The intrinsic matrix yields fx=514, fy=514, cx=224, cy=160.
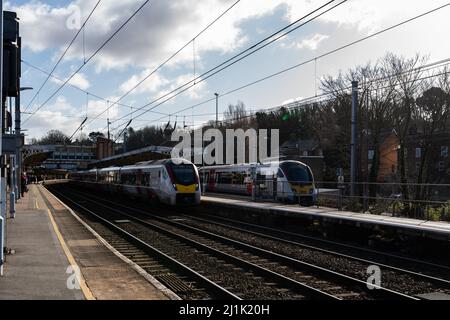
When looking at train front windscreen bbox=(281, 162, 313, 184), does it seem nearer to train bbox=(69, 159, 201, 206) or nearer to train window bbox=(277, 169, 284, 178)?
train window bbox=(277, 169, 284, 178)

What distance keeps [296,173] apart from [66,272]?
827 inches

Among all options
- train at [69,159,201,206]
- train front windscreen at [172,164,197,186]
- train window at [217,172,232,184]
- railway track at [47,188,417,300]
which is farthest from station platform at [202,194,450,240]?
train window at [217,172,232,184]

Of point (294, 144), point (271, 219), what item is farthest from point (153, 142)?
point (271, 219)

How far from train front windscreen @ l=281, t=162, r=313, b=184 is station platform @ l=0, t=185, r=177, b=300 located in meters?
14.8

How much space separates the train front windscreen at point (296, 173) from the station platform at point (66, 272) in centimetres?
1480

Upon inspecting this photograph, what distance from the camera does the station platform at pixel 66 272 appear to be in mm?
7691

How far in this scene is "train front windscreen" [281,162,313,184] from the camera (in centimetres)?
2875

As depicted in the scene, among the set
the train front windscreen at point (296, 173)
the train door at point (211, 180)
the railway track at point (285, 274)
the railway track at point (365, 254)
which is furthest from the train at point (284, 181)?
the railway track at point (285, 274)

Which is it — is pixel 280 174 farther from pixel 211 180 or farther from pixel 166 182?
pixel 211 180

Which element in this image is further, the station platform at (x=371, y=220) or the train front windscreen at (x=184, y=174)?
the train front windscreen at (x=184, y=174)

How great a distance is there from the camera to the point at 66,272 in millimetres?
9203

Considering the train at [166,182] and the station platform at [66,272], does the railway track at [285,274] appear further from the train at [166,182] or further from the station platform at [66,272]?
the train at [166,182]
